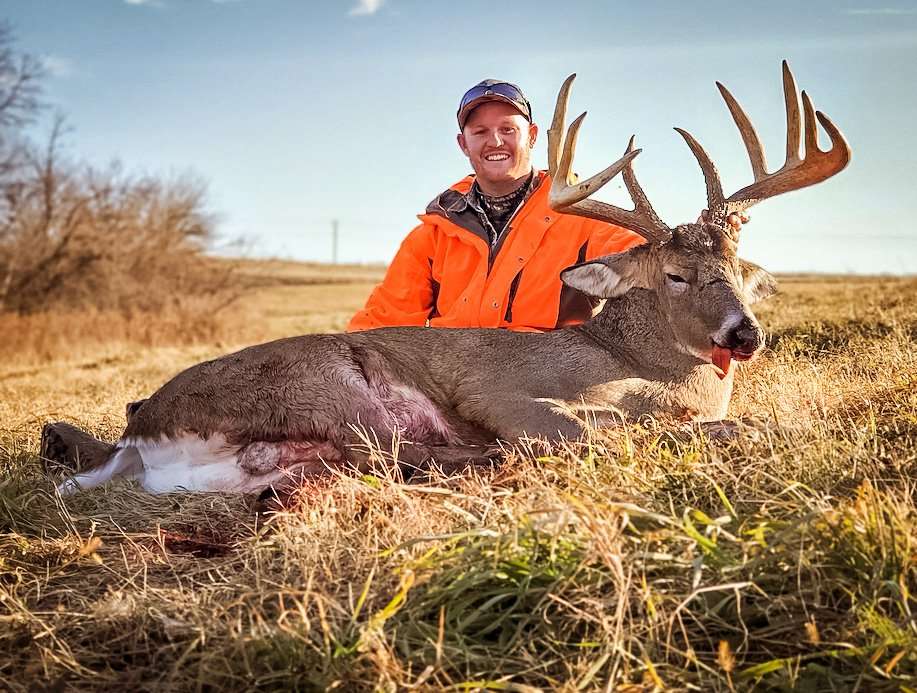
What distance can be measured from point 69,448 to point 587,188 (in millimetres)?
3179

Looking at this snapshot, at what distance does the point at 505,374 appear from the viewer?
451 cm

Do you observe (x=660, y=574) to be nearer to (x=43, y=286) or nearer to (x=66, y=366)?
(x=66, y=366)

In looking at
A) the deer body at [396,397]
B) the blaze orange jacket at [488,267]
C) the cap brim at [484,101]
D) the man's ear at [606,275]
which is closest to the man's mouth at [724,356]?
the deer body at [396,397]

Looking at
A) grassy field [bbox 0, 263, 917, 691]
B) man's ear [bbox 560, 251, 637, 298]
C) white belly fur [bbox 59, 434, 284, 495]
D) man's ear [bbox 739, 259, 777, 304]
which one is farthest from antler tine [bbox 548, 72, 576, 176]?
white belly fur [bbox 59, 434, 284, 495]

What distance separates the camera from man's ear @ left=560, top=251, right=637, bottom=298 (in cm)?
468

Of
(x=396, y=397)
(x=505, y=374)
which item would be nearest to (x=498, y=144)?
(x=505, y=374)

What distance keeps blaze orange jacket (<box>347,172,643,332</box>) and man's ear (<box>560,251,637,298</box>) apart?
712 mm

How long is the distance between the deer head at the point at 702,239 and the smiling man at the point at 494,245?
2.48 ft

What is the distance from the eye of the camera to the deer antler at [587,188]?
4.57 metres

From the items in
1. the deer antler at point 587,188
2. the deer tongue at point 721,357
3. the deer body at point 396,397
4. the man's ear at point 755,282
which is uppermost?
the deer antler at point 587,188

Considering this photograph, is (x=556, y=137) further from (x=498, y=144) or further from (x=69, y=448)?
(x=69, y=448)

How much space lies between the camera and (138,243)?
24969 mm

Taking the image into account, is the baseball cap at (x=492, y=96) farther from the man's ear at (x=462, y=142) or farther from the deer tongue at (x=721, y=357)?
the deer tongue at (x=721, y=357)

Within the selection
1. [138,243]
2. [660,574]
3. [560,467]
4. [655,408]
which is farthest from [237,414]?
[138,243]
